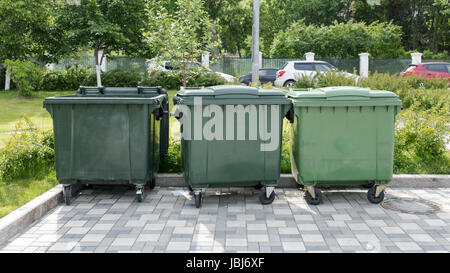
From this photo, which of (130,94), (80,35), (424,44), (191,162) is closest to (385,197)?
(191,162)

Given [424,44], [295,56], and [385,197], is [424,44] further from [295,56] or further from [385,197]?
[385,197]

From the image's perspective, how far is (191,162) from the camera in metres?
5.15

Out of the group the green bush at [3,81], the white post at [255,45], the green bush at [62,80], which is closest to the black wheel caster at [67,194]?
the white post at [255,45]

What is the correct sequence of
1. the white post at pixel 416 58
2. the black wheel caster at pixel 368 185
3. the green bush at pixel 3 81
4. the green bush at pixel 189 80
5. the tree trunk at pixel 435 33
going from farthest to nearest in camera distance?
the tree trunk at pixel 435 33, the white post at pixel 416 58, the green bush at pixel 3 81, the green bush at pixel 189 80, the black wheel caster at pixel 368 185

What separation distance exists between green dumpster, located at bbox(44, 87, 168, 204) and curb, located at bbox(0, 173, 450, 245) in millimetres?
254

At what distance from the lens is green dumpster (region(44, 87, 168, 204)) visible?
5.24 m

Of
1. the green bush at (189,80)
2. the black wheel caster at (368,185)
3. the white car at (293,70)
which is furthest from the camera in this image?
the white car at (293,70)

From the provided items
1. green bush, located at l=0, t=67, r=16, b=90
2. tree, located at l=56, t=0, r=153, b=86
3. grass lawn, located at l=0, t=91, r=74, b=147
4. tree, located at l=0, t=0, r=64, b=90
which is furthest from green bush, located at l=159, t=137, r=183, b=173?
green bush, located at l=0, t=67, r=16, b=90

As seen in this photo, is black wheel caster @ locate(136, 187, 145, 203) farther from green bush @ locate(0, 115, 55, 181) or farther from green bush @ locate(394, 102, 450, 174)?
green bush @ locate(394, 102, 450, 174)

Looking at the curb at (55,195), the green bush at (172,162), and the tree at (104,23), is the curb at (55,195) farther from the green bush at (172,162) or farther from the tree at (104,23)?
the tree at (104,23)

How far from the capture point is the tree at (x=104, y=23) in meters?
17.3

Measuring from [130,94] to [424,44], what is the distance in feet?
116

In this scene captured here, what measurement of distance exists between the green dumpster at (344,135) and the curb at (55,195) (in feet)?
2.82

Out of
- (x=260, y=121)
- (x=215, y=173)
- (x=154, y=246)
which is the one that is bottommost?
(x=154, y=246)
